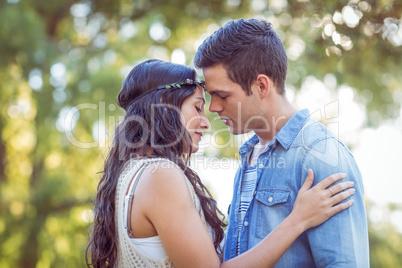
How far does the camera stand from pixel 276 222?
1.93 m

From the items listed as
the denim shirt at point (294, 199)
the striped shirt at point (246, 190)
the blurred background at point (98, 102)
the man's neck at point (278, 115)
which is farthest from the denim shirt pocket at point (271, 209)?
the blurred background at point (98, 102)

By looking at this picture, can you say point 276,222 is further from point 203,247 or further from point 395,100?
point 395,100

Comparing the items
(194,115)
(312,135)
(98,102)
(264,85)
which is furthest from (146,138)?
(98,102)

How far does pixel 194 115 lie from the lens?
2.18 meters

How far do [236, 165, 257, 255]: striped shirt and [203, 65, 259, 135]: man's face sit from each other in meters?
0.24

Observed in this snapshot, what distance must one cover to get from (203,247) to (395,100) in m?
6.21

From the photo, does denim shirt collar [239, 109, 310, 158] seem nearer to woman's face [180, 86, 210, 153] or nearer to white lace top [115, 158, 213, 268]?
woman's face [180, 86, 210, 153]

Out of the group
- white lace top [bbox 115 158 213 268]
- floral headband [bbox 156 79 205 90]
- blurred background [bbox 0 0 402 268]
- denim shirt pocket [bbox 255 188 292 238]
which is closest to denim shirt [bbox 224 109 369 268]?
denim shirt pocket [bbox 255 188 292 238]

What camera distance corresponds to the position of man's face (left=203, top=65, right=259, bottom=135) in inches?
87.7

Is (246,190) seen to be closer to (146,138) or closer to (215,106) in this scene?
(215,106)

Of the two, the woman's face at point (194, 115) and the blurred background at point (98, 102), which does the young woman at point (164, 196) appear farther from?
the blurred background at point (98, 102)

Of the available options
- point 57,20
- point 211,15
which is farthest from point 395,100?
point 57,20

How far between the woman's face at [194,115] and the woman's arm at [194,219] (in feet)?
1.38

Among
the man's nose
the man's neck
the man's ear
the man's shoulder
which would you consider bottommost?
the man's shoulder
